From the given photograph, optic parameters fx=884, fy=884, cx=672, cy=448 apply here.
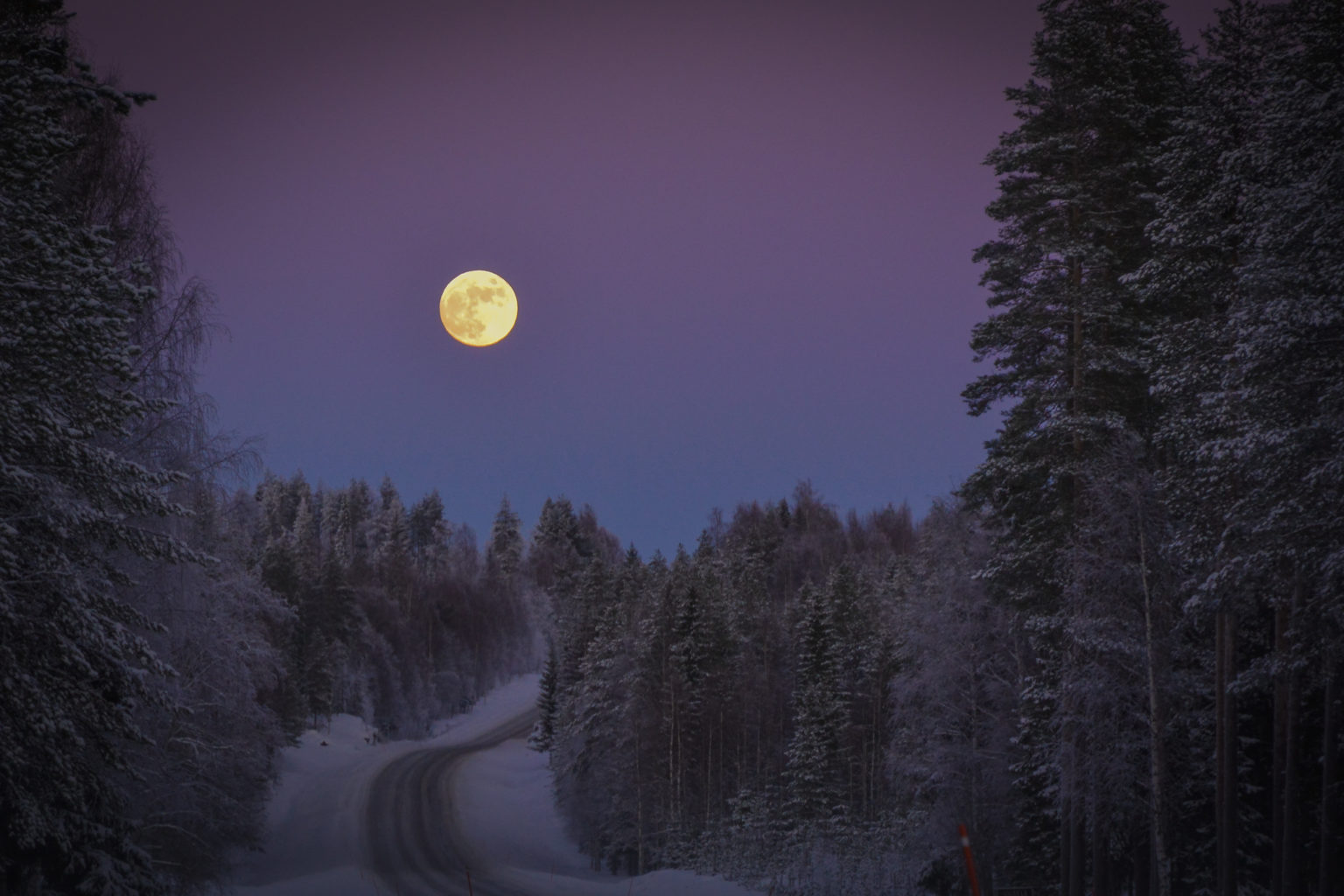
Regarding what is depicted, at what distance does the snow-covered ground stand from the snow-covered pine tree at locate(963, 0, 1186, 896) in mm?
13017

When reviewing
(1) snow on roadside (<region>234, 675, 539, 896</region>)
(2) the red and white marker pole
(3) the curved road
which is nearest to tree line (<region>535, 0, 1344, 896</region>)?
(2) the red and white marker pole

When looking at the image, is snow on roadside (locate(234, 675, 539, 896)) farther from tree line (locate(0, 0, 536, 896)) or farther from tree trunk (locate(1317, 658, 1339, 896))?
tree trunk (locate(1317, 658, 1339, 896))

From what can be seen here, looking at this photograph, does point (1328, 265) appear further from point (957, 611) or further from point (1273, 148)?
point (957, 611)

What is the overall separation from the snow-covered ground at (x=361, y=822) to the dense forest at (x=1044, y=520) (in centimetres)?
232

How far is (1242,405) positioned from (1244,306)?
5.18 feet

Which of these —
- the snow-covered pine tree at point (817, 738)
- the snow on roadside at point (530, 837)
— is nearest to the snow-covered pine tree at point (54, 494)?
the snow on roadside at point (530, 837)

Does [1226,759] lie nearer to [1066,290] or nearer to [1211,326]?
[1211,326]

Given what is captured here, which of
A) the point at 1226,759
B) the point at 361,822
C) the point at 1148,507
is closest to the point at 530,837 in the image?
the point at 361,822

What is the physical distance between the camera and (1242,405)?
44.3 feet

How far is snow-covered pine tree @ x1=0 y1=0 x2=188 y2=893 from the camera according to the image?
36.2 ft

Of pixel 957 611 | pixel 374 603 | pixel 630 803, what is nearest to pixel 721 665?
pixel 630 803

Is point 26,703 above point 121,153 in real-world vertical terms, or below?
below

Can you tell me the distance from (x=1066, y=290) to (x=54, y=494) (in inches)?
709

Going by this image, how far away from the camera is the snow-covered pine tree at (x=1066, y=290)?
1781cm
